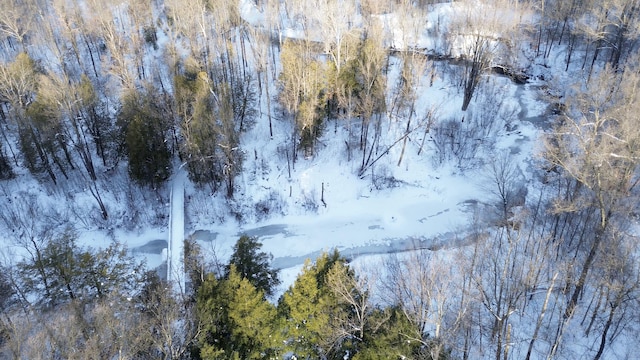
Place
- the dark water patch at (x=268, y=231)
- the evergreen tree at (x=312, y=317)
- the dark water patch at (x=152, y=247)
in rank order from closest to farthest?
1. the evergreen tree at (x=312, y=317)
2. the dark water patch at (x=152, y=247)
3. the dark water patch at (x=268, y=231)

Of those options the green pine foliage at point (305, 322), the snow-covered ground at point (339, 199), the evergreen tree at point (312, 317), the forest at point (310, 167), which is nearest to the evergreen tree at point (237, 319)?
the green pine foliage at point (305, 322)

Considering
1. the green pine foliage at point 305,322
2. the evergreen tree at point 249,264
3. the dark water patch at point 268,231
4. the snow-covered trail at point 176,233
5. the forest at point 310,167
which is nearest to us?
the green pine foliage at point 305,322

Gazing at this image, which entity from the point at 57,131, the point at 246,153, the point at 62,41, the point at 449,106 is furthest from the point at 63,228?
the point at 449,106

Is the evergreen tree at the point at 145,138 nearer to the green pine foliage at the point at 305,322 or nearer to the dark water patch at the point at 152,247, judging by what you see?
the dark water patch at the point at 152,247

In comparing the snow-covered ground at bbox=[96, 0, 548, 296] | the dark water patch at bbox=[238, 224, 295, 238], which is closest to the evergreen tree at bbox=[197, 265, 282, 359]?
the snow-covered ground at bbox=[96, 0, 548, 296]

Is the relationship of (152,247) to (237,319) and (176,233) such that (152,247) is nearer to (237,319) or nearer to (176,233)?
(176,233)

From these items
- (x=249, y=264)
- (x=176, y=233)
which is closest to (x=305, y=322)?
(x=249, y=264)
